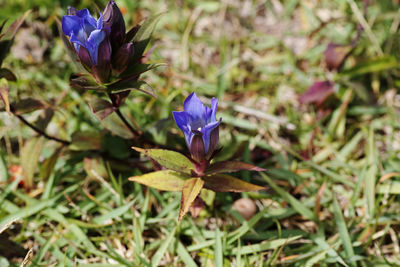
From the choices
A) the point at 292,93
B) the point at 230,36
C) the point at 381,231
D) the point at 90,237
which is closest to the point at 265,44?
the point at 230,36

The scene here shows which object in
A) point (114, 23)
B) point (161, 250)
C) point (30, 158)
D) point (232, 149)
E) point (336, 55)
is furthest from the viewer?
point (336, 55)

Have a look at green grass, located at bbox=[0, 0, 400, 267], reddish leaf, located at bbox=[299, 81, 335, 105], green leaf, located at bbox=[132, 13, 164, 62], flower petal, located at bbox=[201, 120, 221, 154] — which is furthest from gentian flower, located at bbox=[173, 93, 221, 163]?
reddish leaf, located at bbox=[299, 81, 335, 105]

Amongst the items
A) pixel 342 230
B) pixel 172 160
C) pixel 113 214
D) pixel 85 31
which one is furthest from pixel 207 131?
pixel 342 230

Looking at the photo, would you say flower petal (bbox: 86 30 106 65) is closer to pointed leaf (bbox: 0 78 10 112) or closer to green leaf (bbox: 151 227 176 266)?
pointed leaf (bbox: 0 78 10 112)

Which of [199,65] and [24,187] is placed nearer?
[24,187]

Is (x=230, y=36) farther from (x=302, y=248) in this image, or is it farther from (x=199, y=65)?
(x=302, y=248)

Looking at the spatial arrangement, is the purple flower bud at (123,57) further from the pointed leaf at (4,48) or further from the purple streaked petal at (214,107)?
the pointed leaf at (4,48)

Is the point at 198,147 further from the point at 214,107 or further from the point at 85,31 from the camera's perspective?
the point at 85,31
